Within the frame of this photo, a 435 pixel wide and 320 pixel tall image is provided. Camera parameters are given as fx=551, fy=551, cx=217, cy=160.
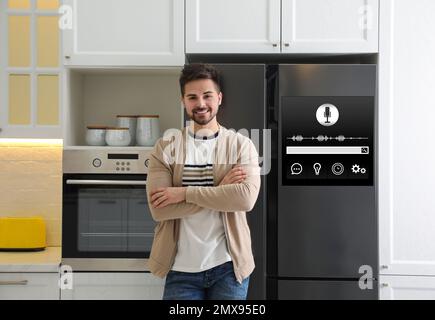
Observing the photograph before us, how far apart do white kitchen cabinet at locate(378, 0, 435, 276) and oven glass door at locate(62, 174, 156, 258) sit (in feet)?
3.38

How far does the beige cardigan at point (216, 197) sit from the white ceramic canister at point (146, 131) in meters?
0.57

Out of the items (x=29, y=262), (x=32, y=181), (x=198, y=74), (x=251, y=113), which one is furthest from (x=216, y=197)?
(x=32, y=181)

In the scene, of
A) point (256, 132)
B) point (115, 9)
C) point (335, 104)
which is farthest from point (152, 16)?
point (335, 104)

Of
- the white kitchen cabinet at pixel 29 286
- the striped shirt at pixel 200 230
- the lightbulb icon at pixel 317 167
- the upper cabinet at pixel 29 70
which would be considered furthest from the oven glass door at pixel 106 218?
the lightbulb icon at pixel 317 167

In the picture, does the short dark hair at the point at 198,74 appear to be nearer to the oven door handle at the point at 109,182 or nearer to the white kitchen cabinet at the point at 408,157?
the oven door handle at the point at 109,182

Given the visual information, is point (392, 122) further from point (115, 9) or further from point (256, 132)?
point (115, 9)

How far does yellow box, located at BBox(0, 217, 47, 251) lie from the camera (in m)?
2.61

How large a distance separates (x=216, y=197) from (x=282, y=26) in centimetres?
94

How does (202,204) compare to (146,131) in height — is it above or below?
below

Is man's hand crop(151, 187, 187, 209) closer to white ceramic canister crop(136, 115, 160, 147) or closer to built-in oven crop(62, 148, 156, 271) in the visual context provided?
built-in oven crop(62, 148, 156, 271)

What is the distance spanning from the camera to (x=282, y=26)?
2387 mm

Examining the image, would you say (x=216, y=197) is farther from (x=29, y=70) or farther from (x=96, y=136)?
(x=29, y=70)

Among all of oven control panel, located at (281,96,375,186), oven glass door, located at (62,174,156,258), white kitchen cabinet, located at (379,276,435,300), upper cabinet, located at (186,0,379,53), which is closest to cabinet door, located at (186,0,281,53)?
upper cabinet, located at (186,0,379,53)

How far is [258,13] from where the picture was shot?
2.40 m
